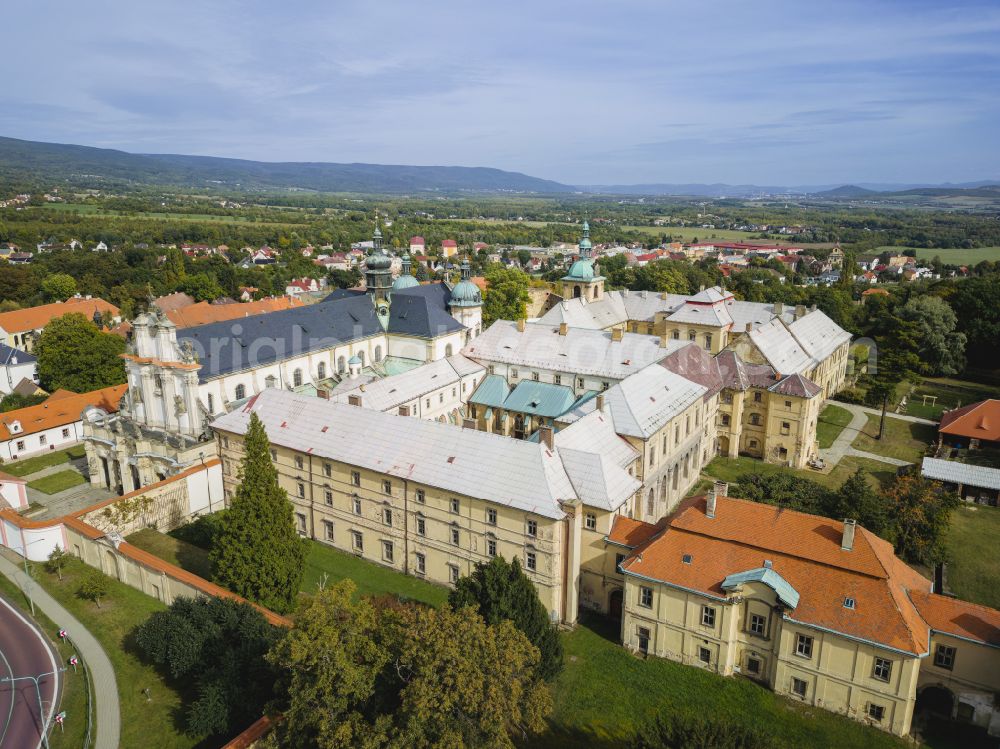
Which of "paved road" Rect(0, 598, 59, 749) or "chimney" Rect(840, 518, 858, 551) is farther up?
"chimney" Rect(840, 518, 858, 551)

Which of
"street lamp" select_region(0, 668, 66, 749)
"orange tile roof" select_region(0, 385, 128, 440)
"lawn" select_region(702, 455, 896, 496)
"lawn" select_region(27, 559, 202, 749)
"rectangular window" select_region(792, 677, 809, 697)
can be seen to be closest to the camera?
"street lamp" select_region(0, 668, 66, 749)

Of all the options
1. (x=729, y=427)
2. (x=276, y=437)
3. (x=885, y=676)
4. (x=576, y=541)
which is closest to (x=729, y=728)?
(x=885, y=676)

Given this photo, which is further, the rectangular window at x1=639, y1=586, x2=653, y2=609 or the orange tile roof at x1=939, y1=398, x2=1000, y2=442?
the orange tile roof at x1=939, y1=398, x2=1000, y2=442

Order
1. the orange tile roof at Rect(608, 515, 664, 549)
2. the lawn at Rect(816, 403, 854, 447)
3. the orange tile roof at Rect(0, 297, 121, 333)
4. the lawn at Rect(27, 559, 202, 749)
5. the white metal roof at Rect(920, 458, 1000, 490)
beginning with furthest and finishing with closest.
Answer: the orange tile roof at Rect(0, 297, 121, 333) → the lawn at Rect(816, 403, 854, 447) → the white metal roof at Rect(920, 458, 1000, 490) → the orange tile roof at Rect(608, 515, 664, 549) → the lawn at Rect(27, 559, 202, 749)

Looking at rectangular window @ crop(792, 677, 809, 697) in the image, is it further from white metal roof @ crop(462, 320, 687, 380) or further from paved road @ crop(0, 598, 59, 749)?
paved road @ crop(0, 598, 59, 749)

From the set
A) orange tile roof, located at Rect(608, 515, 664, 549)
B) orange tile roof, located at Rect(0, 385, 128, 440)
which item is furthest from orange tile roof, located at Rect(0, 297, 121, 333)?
orange tile roof, located at Rect(608, 515, 664, 549)

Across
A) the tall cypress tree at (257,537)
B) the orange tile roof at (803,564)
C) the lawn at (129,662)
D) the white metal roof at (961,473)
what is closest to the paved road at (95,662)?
the lawn at (129,662)

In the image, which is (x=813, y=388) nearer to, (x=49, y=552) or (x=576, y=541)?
(x=576, y=541)

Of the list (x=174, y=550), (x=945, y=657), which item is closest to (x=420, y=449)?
(x=174, y=550)
